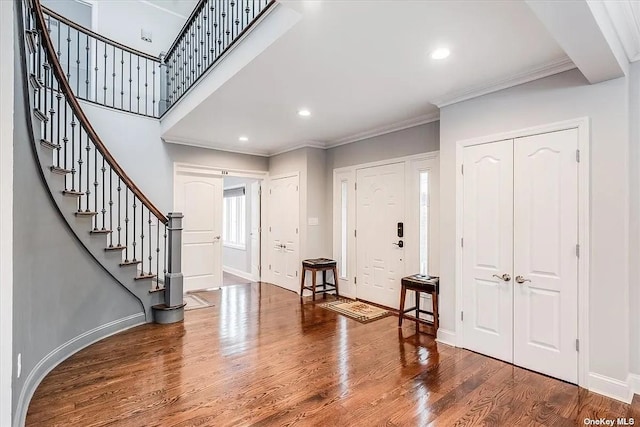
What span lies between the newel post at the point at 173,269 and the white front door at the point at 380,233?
101 inches

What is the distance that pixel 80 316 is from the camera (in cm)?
316

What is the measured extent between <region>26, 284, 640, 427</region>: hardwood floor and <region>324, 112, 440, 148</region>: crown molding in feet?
8.48

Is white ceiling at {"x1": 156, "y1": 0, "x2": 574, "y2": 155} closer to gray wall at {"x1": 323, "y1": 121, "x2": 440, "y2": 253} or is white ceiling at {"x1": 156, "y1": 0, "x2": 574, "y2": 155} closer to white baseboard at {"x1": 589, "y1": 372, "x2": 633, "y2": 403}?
gray wall at {"x1": 323, "y1": 121, "x2": 440, "y2": 253}

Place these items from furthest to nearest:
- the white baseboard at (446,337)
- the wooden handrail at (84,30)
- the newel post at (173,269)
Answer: the newel post at (173,269) → the wooden handrail at (84,30) → the white baseboard at (446,337)

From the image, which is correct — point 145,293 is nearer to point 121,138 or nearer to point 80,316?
point 80,316

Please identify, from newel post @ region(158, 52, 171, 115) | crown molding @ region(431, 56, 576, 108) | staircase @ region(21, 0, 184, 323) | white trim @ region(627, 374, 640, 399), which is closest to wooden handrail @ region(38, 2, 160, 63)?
newel post @ region(158, 52, 171, 115)

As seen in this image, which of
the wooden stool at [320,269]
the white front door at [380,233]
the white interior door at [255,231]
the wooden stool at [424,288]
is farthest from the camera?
→ the white interior door at [255,231]

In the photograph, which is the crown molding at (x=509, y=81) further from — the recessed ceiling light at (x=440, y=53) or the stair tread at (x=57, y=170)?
the stair tread at (x=57, y=170)

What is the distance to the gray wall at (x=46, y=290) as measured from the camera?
2002mm

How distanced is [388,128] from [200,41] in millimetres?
2754

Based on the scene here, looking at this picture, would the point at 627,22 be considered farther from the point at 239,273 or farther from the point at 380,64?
the point at 239,273

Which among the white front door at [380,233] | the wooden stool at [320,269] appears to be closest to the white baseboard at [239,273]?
the wooden stool at [320,269]

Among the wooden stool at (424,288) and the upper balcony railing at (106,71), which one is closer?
the wooden stool at (424,288)

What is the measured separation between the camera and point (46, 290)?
2.65 metres
